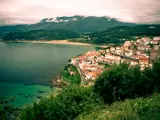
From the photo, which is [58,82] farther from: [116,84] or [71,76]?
[116,84]

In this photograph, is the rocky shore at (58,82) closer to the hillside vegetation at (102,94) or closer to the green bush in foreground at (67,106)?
the hillside vegetation at (102,94)

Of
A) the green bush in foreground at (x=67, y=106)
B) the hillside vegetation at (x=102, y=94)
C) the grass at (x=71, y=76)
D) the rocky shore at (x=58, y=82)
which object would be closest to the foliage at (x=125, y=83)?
the hillside vegetation at (x=102, y=94)

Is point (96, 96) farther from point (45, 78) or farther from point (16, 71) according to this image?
point (16, 71)

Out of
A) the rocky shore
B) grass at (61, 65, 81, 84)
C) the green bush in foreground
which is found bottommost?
the rocky shore

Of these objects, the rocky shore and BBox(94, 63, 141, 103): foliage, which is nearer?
BBox(94, 63, 141, 103): foliage

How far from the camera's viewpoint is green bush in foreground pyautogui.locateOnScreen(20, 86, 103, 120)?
42.5 ft

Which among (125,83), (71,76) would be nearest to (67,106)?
(125,83)

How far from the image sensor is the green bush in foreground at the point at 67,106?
13.0 meters

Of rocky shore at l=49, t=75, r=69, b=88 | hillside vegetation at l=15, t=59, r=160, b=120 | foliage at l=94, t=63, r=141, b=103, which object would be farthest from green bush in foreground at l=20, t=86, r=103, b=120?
rocky shore at l=49, t=75, r=69, b=88

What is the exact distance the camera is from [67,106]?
13430 mm

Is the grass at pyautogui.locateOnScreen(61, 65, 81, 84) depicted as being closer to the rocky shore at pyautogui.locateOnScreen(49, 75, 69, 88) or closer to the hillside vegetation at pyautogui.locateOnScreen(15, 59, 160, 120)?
the rocky shore at pyautogui.locateOnScreen(49, 75, 69, 88)

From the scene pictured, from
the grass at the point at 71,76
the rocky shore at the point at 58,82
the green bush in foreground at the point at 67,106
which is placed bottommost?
the rocky shore at the point at 58,82

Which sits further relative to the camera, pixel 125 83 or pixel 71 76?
pixel 71 76

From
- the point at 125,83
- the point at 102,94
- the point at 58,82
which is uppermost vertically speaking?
the point at 125,83
